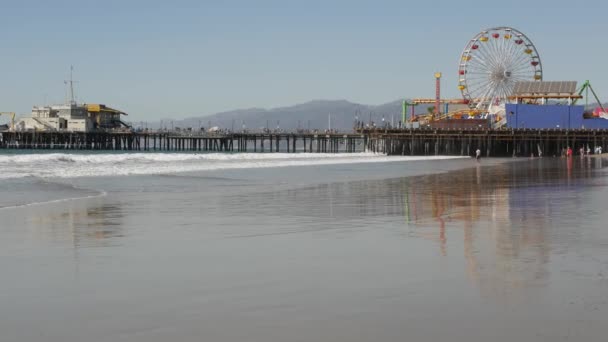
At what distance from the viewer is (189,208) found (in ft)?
52.6

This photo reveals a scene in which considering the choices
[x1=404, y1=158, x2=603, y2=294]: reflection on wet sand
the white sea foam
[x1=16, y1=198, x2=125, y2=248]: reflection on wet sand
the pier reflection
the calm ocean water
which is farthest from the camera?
the white sea foam

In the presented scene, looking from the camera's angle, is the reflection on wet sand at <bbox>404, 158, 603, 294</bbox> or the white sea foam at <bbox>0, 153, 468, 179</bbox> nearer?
the reflection on wet sand at <bbox>404, 158, 603, 294</bbox>

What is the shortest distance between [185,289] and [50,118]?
414 ft

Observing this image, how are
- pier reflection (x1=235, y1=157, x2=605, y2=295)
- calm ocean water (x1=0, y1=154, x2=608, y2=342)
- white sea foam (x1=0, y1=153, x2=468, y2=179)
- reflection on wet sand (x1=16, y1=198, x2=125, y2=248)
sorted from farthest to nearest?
1. white sea foam (x1=0, y1=153, x2=468, y2=179)
2. reflection on wet sand (x1=16, y1=198, x2=125, y2=248)
3. pier reflection (x1=235, y1=157, x2=605, y2=295)
4. calm ocean water (x1=0, y1=154, x2=608, y2=342)

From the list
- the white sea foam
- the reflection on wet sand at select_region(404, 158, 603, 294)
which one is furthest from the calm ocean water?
the white sea foam

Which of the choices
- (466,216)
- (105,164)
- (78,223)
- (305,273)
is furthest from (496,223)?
(105,164)

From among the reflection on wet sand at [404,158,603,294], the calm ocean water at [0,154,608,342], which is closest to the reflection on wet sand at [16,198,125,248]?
the calm ocean water at [0,154,608,342]

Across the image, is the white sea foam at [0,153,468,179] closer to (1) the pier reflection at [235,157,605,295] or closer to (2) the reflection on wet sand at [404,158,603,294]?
(1) the pier reflection at [235,157,605,295]

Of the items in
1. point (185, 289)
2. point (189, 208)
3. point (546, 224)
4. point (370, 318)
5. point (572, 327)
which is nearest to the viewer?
point (572, 327)

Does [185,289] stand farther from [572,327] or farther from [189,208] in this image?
[189,208]

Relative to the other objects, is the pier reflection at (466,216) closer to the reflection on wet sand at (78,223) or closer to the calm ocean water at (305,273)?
the calm ocean water at (305,273)

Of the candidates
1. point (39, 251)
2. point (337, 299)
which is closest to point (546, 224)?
point (337, 299)

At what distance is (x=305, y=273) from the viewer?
801 cm

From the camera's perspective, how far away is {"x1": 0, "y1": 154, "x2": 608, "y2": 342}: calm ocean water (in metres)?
Answer: 5.77
